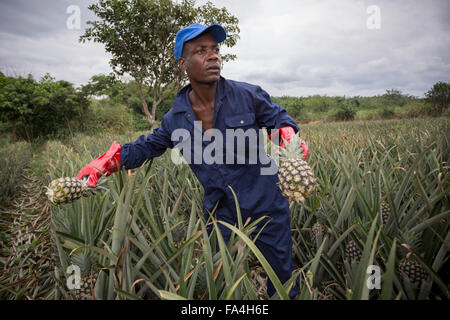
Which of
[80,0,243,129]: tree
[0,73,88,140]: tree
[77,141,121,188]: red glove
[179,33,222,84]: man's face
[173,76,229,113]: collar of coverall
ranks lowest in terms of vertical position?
[77,141,121,188]: red glove

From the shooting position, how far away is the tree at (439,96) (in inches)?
444

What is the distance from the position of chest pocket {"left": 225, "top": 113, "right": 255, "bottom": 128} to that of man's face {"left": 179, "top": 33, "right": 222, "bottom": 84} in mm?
237

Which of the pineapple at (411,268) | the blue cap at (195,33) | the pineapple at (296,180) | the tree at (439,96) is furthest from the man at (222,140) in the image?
the tree at (439,96)

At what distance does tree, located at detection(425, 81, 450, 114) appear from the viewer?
37.0ft

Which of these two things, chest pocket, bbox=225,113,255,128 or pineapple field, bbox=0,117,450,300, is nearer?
pineapple field, bbox=0,117,450,300

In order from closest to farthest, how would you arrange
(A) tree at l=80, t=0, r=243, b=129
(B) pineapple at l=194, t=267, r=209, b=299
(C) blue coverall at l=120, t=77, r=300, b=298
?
(B) pineapple at l=194, t=267, r=209, b=299
(C) blue coverall at l=120, t=77, r=300, b=298
(A) tree at l=80, t=0, r=243, b=129

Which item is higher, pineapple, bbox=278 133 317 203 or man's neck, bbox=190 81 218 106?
man's neck, bbox=190 81 218 106

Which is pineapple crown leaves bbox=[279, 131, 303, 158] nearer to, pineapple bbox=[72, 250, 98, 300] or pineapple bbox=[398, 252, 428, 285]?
pineapple bbox=[398, 252, 428, 285]

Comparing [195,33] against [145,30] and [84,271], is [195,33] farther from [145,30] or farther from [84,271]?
[145,30]

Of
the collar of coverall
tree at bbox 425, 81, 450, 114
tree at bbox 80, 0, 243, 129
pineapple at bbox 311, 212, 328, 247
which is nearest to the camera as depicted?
pineapple at bbox 311, 212, 328, 247

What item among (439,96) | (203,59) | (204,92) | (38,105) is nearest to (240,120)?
(204,92)

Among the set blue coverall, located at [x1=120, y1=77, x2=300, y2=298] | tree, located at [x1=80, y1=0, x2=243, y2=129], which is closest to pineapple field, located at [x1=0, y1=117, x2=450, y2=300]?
blue coverall, located at [x1=120, y1=77, x2=300, y2=298]

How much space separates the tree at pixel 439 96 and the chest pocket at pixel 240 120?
14371mm

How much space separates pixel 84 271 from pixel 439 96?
54.7ft
